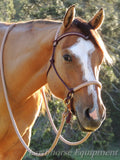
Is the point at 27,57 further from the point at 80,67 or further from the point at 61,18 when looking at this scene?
the point at 61,18

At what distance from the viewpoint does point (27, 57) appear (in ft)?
11.5

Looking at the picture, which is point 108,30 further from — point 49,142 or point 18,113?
point 18,113

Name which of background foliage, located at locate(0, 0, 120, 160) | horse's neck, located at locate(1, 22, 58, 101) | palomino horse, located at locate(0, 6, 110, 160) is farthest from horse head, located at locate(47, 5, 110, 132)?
background foliage, located at locate(0, 0, 120, 160)

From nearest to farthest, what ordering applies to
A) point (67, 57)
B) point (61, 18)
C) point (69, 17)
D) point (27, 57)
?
point (67, 57) → point (69, 17) → point (27, 57) → point (61, 18)

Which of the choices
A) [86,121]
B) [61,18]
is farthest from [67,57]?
[61,18]

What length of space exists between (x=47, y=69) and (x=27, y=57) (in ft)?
1.07

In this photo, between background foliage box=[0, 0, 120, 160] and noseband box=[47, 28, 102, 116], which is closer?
noseband box=[47, 28, 102, 116]

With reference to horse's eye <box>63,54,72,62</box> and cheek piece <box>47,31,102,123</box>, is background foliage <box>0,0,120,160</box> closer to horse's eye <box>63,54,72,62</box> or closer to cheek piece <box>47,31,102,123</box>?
cheek piece <box>47,31,102,123</box>

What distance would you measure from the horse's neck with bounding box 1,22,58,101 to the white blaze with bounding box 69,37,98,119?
471 millimetres

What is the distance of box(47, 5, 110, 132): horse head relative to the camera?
9.13ft

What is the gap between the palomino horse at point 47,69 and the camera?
9.36 ft

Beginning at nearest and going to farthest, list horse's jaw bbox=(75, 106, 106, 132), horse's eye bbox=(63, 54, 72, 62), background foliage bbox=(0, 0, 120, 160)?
1. horse's jaw bbox=(75, 106, 106, 132)
2. horse's eye bbox=(63, 54, 72, 62)
3. background foliage bbox=(0, 0, 120, 160)

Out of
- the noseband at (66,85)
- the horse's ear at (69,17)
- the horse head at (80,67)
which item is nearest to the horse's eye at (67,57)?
the horse head at (80,67)

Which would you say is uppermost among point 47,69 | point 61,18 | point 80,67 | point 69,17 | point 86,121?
point 69,17
